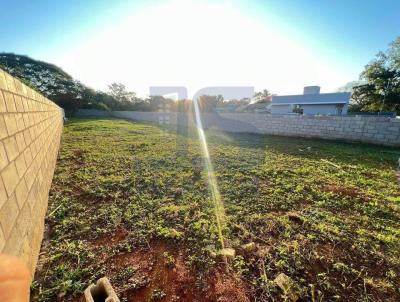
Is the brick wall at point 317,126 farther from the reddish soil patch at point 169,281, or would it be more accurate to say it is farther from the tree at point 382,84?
the tree at point 382,84

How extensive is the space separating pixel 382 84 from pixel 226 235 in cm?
2622

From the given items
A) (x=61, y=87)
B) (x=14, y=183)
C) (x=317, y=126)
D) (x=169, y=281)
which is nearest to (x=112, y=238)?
(x=169, y=281)

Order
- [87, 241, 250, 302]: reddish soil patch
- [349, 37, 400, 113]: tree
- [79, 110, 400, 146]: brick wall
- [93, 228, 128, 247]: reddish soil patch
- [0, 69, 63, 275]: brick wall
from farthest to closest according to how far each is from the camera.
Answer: [349, 37, 400, 113]: tree, [79, 110, 400, 146]: brick wall, [93, 228, 128, 247]: reddish soil patch, [87, 241, 250, 302]: reddish soil patch, [0, 69, 63, 275]: brick wall

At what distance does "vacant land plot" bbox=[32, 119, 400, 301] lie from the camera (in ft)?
4.99

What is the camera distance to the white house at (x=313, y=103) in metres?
20.1

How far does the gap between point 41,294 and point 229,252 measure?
4.66 feet

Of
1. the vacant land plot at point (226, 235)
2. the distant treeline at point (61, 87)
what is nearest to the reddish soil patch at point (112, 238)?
the vacant land plot at point (226, 235)

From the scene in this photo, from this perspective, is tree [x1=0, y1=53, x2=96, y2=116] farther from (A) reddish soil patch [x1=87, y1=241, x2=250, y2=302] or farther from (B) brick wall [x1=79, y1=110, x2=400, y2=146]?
(A) reddish soil patch [x1=87, y1=241, x2=250, y2=302]

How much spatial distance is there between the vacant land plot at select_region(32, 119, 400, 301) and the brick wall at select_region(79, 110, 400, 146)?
305cm

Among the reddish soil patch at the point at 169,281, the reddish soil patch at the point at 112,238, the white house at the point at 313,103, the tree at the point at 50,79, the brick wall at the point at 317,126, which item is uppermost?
the tree at the point at 50,79

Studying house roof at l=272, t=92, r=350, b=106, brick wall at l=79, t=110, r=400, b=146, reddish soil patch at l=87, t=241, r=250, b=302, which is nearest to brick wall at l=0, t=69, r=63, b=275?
reddish soil patch at l=87, t=241, r=250, b=302

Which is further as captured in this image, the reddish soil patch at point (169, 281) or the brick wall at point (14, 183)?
the reddish soil patch at point (169, 281)

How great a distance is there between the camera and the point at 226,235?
6.81 ft

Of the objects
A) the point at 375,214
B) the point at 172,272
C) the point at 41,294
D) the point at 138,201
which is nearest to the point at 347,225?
the point at 375,214
